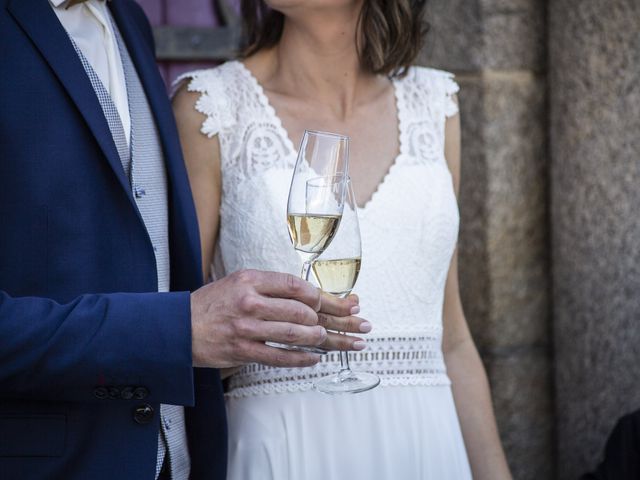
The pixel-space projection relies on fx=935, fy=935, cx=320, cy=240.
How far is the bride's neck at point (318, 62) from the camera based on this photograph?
8.41 feet

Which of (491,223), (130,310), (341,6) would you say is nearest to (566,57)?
(491,223)

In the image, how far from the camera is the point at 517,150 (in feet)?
10.8

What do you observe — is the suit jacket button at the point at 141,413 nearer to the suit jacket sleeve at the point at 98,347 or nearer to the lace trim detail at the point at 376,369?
the suit jacket sleeve at the point at 98,347

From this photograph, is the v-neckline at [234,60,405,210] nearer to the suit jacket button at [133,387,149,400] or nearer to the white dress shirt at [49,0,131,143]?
the white dress shirt at [49,0,131,143]

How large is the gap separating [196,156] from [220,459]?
0.75 m

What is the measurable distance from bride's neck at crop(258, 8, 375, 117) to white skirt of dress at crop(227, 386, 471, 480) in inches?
31.5

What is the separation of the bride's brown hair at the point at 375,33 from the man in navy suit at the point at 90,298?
2.49ft

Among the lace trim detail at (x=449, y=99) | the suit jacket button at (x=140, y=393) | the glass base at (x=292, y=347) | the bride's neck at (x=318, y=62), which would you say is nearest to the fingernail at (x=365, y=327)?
the glass base at (x=292, y=347)

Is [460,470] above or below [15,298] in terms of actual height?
below

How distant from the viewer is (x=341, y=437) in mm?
2293

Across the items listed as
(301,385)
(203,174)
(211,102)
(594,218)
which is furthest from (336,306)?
(594,218)

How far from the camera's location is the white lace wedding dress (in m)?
2.29

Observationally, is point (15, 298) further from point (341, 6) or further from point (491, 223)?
point (491, 223)

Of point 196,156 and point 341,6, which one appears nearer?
point 196,156
